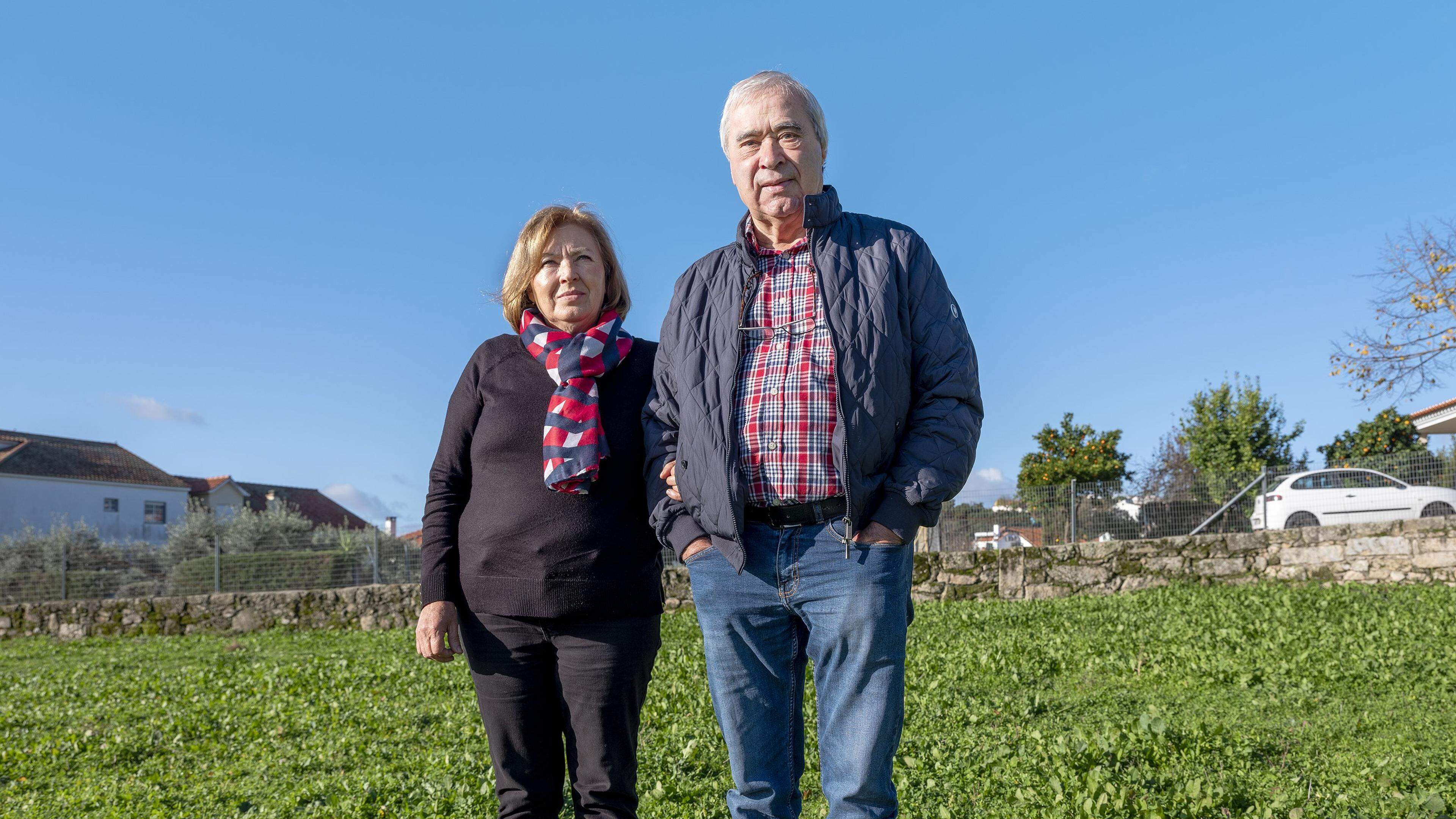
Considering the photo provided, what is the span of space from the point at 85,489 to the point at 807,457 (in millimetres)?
45240

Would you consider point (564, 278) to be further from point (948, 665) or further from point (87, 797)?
point (948, 665)

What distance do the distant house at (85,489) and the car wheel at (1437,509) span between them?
39.4 meters

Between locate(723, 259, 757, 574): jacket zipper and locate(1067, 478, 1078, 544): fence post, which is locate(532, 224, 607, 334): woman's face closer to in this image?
locate(723, 259, 757, 574): jacket zipper

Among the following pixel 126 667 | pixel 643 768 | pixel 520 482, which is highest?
pixel 520 482

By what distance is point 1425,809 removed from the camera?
3082mm

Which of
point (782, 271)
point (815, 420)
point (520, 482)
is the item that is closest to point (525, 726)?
point (520, 482)

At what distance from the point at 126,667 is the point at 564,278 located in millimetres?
10034

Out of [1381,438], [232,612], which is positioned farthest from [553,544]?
[1381,438]

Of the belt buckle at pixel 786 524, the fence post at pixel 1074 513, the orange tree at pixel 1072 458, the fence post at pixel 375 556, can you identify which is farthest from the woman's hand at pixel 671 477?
the orange tree at pixel 1072 458

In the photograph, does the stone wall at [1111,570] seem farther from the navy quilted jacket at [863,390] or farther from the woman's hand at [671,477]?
the navy quilted jacket at [863,390]

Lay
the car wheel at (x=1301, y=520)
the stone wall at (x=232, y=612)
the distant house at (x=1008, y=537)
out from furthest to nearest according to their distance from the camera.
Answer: the distant house at (x=1008, y=537) → the car wheel at (x=1301, y=520) → the stone wall at (x=232, y=612)

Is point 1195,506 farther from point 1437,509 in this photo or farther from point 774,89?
point 774,89

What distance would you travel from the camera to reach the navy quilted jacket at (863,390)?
206 cm

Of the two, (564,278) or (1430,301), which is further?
(1430,301)
